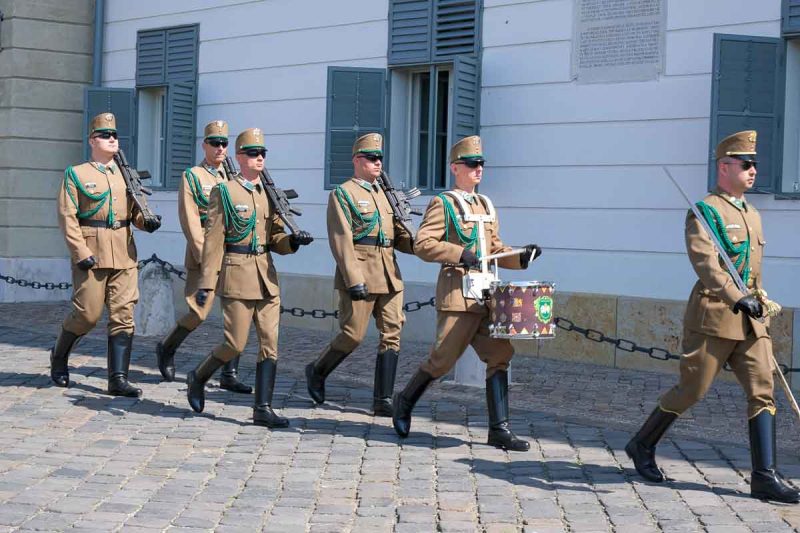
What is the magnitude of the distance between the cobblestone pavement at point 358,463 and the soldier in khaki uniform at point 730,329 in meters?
0.24

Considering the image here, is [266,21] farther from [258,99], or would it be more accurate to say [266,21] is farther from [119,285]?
[119,285]

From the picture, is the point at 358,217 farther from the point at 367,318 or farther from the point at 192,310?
the point at 192,310

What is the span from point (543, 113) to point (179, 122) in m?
5.33

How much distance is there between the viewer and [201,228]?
10273 millimetres

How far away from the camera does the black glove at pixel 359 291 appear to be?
28.6 ft

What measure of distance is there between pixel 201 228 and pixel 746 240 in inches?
185

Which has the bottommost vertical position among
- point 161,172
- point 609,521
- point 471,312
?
point 609,521

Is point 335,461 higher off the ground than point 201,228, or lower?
lower

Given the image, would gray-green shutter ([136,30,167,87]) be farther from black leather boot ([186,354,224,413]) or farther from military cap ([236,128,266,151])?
black leather boot ([186,354,224,413])

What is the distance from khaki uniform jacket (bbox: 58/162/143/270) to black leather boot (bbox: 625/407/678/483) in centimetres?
425

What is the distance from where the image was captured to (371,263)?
9.10 m

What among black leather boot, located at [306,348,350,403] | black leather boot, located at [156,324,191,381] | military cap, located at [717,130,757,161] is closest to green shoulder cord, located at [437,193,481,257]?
military cap, located at [717,130,757,161]

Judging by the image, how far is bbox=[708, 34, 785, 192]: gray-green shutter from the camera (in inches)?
428

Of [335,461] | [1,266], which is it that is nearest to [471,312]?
[335,461]
